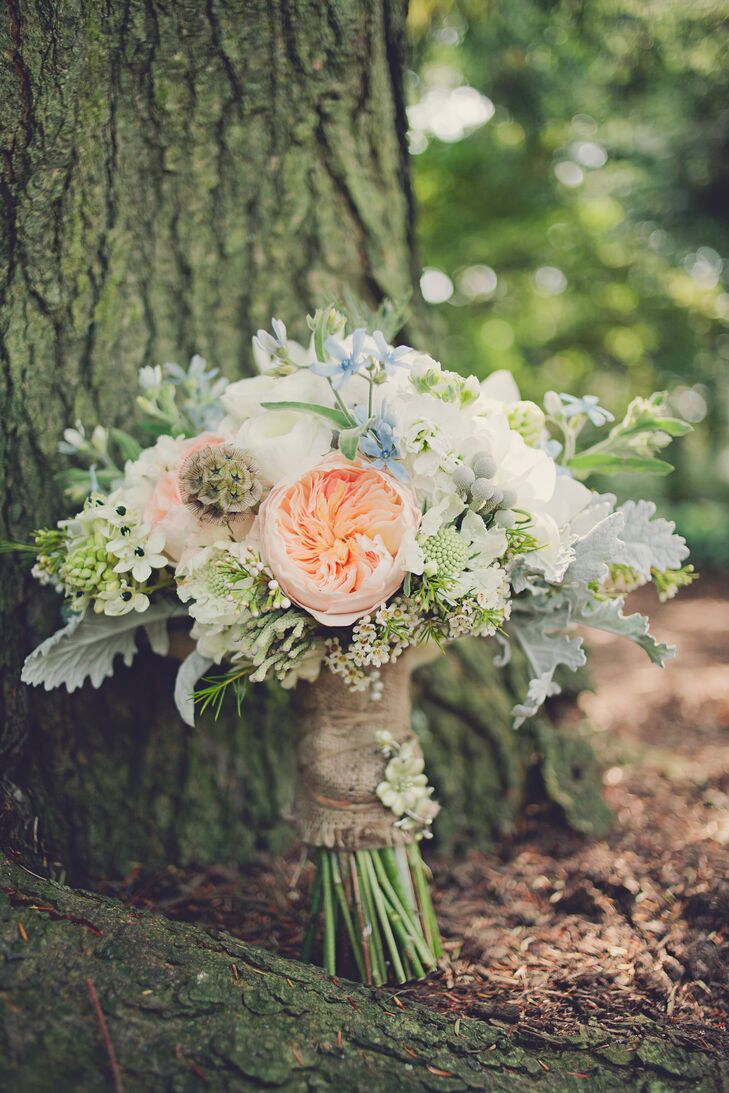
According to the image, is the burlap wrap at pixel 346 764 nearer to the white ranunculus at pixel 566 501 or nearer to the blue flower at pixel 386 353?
the white ranunculus at pixel 566 501

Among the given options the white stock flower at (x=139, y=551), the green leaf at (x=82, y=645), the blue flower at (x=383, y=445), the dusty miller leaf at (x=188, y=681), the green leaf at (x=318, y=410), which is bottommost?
the dusty miller leaf at (x=188, y=681)

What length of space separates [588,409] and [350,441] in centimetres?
60

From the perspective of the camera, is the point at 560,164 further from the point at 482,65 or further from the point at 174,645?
the point at 174,645

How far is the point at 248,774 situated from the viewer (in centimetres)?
219

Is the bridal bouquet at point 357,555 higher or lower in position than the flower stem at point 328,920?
higher

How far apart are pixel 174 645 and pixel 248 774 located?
24.4 inches

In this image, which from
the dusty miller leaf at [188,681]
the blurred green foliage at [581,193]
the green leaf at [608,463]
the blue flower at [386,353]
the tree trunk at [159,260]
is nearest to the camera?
the blue flower at [386,353]

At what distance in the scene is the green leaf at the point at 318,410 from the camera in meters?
1.39

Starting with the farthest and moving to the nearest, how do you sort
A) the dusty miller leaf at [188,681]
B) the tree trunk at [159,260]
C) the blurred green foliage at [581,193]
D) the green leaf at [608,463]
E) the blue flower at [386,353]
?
the blurred green foliage at [581,193] → the tree trunk at [159,260] → the green leaf at [608,463] → the dusty miller leaf at [188,681] → the blue flower at [386,353]

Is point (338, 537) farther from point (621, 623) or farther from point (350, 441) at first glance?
point (621, 623)

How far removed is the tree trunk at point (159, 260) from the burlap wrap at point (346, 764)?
563 mm

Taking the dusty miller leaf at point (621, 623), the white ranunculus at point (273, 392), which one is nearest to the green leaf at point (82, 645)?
the white ranunculus at point (273, 392)

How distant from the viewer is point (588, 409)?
165 centimetres

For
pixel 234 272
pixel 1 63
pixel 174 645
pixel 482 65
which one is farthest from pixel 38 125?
pixel 482 65
